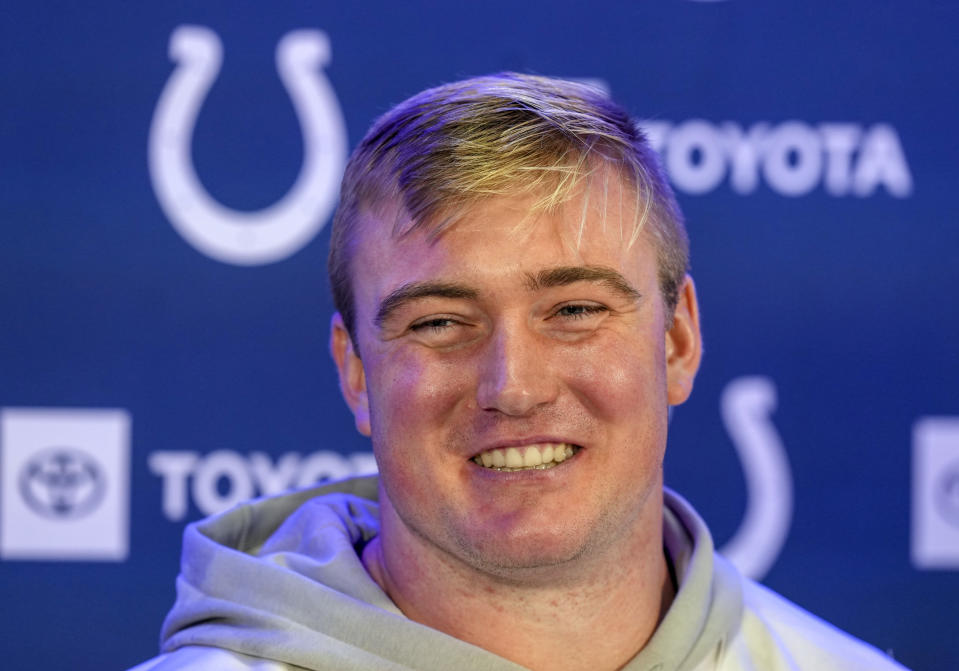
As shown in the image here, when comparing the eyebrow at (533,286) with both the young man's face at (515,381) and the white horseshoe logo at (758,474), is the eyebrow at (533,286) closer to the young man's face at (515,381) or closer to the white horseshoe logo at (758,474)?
the young man's face at (515,381)

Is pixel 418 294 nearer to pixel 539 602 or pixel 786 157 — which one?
pixel 539 602

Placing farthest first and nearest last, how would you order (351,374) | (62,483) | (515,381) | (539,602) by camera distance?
(62,483) < (351,374) < (539,602) < (515,381)

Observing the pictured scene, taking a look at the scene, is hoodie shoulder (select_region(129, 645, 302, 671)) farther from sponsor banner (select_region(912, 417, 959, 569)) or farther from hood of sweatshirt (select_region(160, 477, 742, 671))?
sponsor banner (select_region(912, 417, 959, 569))

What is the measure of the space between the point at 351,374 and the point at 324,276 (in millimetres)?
844

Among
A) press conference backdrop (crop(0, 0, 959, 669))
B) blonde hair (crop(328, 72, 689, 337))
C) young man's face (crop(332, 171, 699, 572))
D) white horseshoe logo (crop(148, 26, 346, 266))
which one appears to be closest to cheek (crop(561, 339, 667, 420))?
young man's face (crop(332, 171, 699, 572))

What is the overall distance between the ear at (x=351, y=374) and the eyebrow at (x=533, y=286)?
138mm

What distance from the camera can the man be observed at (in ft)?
4.10

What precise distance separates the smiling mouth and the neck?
12 centimetres

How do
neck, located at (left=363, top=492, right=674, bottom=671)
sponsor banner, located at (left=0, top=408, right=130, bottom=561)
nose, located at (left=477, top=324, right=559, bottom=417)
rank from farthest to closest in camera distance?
sponsor banner, located at (left=0, top=408, right=130, bottom=561) → neck, located at (left=363, top=492, right=674, bottom=671) → nose, located at (left=477, top=324, right=559, bottom=417)

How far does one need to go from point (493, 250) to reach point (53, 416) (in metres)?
1.33

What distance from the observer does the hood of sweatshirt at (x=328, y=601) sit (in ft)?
4.24

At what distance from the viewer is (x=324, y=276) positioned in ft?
7.41

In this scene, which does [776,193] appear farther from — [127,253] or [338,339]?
[127,253]

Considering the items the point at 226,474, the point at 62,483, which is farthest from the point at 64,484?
the point at 226,474
